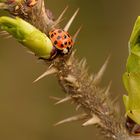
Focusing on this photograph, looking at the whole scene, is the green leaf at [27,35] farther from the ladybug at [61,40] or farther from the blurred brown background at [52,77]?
the blurred brown background at [52,77]

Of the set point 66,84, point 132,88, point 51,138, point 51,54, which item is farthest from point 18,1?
point 51,138

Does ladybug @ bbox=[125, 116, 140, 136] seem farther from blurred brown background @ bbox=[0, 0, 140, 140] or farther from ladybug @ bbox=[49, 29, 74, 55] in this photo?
blurred brown background @ bbox=[0, 0, 140, 140]

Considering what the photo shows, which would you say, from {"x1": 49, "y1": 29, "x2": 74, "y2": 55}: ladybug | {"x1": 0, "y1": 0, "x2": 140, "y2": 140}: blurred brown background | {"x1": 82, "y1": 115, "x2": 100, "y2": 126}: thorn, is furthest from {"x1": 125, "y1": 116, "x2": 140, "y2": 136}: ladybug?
{"x1": 0, "y1": 0, "x2": 140, "y2": 140}: blurred brown background

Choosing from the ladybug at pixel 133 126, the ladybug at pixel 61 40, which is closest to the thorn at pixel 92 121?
the ladybug at pixel 133 126

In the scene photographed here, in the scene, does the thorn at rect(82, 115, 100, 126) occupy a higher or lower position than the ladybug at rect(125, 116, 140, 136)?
higher

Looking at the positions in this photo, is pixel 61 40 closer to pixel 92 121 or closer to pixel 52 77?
pixel 92 121

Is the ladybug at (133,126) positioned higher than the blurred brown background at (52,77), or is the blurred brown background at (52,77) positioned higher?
the ladybug at (133,126)
